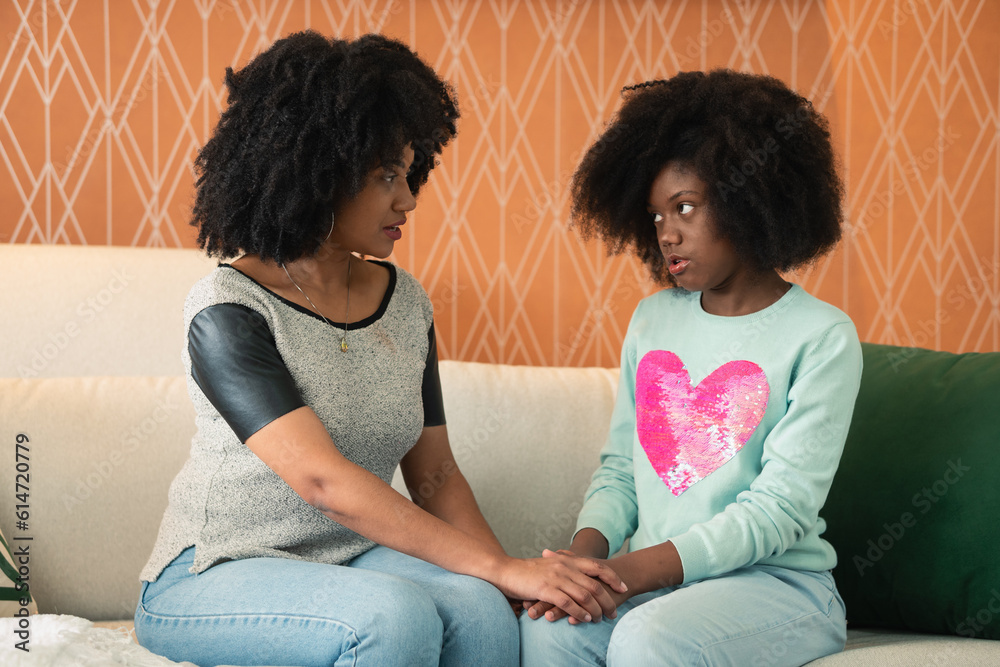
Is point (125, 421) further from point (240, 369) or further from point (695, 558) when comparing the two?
point (695, 558)

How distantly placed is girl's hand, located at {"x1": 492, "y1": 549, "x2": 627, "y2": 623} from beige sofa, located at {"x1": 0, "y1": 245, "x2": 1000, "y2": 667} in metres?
0.50

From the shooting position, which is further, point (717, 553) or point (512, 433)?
point (512, 433)

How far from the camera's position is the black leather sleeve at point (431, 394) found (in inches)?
55.9

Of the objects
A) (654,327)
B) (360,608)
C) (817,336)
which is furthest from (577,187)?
(360,608)

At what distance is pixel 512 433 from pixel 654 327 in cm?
42

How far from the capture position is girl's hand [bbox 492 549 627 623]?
110 cm

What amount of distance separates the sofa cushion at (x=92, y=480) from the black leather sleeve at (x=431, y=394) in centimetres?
52

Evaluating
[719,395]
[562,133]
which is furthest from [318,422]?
[562,133]

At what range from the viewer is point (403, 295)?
1429mm

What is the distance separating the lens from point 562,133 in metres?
2.41

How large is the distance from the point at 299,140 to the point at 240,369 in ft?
1.13

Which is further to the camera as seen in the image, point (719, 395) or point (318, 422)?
point (719, 395)

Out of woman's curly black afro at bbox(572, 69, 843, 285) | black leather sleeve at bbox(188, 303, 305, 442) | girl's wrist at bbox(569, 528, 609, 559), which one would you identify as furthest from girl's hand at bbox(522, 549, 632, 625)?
woman's curly black afro at bbox(572, 69, 843, 285)

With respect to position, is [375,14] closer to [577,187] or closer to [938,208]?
[577,187]
